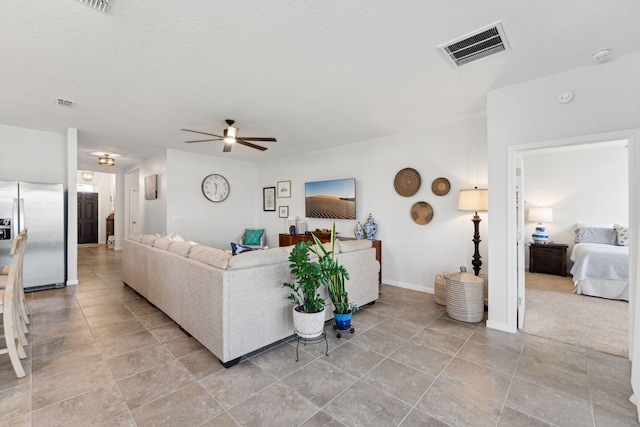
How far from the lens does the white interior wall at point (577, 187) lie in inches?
198

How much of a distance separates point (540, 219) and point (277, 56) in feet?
19.3

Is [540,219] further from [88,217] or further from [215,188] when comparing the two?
[88,217]

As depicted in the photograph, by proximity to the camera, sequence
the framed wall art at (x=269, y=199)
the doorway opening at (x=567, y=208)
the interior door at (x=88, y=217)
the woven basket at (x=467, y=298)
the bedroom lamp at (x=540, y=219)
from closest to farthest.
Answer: the woven basket at (x=467, y=298) < the doorway opening at (x=567, y=208) < the bedroom lamp at (x=540, y=219) < the framed wall art at (x=269, y=199) < the interior door at (x=88, y=217)

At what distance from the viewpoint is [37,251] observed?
167 inches

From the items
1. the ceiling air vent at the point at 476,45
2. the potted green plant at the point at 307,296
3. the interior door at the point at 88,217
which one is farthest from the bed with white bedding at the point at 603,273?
the interior door at the point at 88,217

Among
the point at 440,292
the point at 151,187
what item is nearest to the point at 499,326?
the point at 440,292

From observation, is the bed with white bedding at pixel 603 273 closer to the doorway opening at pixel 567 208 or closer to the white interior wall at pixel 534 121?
the doorway opening at pixel 567 208

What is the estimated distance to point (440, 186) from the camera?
4.08 meters

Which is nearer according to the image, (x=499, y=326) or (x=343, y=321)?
(x=343, y=321)

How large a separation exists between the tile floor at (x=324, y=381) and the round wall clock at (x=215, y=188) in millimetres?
3545

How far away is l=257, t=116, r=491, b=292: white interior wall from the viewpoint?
3.86m

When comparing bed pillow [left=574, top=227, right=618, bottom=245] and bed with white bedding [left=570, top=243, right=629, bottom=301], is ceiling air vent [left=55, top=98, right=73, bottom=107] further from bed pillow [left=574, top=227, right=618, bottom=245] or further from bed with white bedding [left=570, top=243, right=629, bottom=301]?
bed pillow [left=574, top=227, right=618, bottom=245]

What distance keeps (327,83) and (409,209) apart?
2443mm

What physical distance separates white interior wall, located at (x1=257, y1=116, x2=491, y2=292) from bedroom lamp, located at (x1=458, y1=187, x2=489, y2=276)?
212 millimetres
